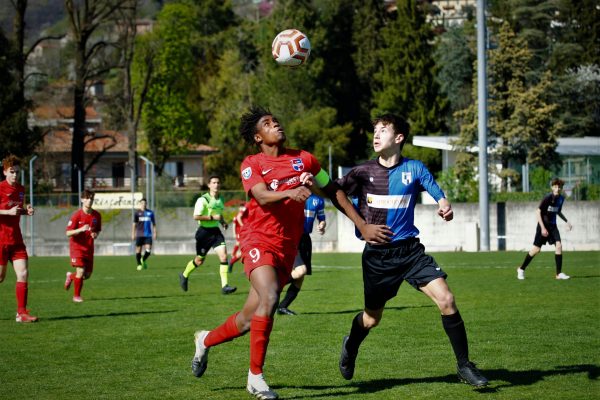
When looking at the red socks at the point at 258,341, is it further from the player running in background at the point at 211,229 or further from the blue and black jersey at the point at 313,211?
the player running in background at the point at 211,229

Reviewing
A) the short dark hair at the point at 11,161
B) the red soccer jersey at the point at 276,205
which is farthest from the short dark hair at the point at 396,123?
the short dark hair at the point at 11,161

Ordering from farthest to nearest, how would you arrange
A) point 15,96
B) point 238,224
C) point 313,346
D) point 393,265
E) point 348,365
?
point 15,96 < point 238,224 < point 313,346 < point 348,365 < point 393,265

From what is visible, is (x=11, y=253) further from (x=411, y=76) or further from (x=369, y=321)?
(x=411, y=76)

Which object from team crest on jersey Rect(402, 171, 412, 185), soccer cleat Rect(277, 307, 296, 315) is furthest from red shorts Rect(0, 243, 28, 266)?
team crest on jersey Rect(402, 171, 412, 185)

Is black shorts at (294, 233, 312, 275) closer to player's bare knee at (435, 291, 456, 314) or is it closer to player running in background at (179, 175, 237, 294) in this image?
player running in background at (179, 175, 237, 294)

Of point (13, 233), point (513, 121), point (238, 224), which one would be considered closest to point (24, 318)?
point (13, 233)

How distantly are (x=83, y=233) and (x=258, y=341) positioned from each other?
30.4 feet

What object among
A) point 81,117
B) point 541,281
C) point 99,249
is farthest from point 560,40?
point 541,281

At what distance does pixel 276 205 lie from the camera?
25.2 ft

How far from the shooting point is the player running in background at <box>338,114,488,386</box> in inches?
309

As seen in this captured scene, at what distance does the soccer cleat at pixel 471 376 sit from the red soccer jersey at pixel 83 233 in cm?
927

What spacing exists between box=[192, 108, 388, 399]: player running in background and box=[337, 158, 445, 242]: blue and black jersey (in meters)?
0.35

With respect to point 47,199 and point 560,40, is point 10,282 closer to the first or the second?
point 47,199

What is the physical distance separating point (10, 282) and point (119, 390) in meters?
16.3
